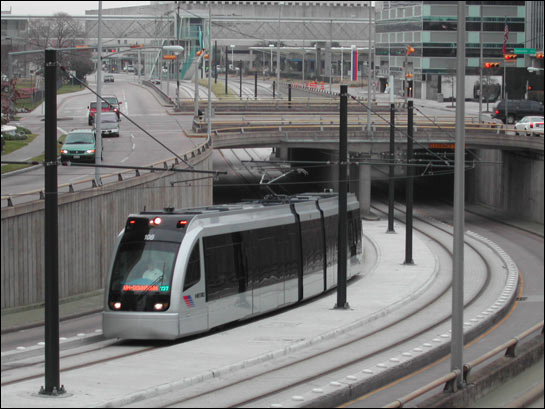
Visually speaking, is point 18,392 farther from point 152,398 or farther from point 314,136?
point 314,136

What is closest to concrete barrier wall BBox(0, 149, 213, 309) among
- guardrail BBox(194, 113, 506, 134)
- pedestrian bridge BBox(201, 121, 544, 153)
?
pedestrian bridge BBox(201, 121, 544, 153)

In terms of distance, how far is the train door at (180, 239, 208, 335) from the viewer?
17.5 m

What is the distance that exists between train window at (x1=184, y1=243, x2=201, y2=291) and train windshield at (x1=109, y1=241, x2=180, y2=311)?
0.35 meters

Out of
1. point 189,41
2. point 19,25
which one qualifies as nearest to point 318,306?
point 19,25

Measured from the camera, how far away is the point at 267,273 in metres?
21.0

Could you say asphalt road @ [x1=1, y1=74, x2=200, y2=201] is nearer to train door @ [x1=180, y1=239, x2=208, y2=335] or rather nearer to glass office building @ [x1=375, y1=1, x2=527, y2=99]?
train door @ [x1=180, y1=239, x2=208, y2=335]

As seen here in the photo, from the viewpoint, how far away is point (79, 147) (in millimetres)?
34375

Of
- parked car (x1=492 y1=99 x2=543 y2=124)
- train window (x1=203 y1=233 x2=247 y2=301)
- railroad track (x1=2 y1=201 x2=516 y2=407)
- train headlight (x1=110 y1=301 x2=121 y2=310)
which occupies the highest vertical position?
parked car (x1=492 y1=99 x2=543 y2=124)

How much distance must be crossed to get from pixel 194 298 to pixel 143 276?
3.51 ft

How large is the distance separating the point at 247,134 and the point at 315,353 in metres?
32.5

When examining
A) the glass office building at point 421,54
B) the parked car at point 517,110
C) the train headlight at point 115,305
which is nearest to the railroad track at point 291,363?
the train headlight at point 115,305

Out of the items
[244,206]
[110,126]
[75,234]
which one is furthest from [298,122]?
[244,206]

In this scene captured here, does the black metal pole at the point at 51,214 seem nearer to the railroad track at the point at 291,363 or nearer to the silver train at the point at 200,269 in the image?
the railroad track at the point at 291,363

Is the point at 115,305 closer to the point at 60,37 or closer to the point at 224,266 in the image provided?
the point at 224,266
